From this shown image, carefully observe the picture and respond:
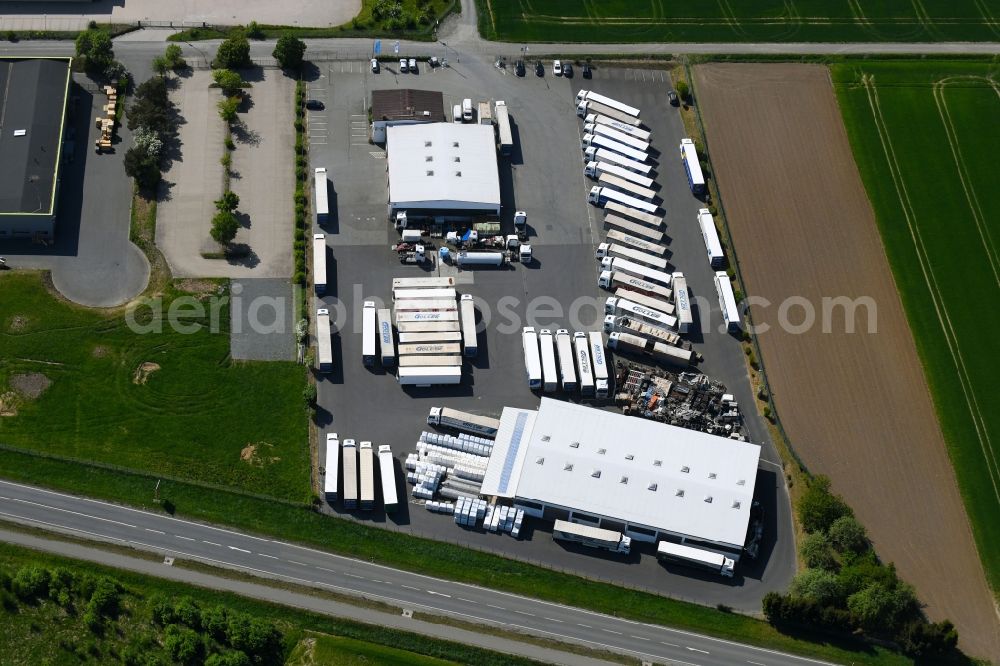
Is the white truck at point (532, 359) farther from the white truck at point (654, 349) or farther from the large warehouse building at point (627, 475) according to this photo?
the white truck at point (654, 349)

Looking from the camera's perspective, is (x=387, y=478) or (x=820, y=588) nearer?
(x=820, y=588)

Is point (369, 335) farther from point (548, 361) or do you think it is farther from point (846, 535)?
point (846, 535)

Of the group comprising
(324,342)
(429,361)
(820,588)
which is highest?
(324,342)

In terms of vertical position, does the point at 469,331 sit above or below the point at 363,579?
above

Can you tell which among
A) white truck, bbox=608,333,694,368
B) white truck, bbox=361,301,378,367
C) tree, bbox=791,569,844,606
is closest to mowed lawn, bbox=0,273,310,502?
white truck, bbox=361,301,378,367

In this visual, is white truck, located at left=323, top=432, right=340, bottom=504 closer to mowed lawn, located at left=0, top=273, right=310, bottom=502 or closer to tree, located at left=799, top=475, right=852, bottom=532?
mowed lawn, located at left=0, top=273, right=310, bottom=502

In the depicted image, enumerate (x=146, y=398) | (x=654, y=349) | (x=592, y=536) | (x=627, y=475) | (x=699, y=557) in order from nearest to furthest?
(x=699, y=557)
(x=592, y=536)
(x=627, y=475)
(x=146, y=398)
(x=654, y=349)

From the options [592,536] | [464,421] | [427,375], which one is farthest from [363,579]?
[427,375]
